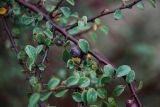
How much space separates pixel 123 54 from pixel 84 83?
6.78ft

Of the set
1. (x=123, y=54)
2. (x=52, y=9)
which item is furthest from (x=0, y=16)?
(x=123, y=54)

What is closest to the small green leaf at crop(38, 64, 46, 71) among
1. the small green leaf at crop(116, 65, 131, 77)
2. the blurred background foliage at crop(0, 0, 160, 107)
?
the small green leaf at crop(116, 65, 131, 77)

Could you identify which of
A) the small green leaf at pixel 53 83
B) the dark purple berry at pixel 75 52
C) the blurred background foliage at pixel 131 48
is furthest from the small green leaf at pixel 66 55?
the blurred background foliage at pixel 131 48

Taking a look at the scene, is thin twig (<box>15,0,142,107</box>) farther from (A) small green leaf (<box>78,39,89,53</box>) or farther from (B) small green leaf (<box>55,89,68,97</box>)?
(B) small green leaf (<box>55,89,68,97</box>)

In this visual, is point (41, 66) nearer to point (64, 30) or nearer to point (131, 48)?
point (64, 30)

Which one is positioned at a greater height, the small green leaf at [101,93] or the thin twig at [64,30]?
the thin twig at [64,30]

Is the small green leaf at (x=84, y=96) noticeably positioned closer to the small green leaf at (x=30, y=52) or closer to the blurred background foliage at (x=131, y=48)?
the small green leaf at (x=30, y=52)

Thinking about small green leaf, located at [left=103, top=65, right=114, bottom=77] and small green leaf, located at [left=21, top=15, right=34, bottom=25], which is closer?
small green leaf, located at [left=103, top=65, right=114, bottom=77]

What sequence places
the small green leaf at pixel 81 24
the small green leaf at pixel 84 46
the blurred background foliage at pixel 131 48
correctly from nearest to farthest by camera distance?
the small green leaf at pixel 84 46, the small green leaf at pixel 81 24, the blurred background foliage at pixel 131 48

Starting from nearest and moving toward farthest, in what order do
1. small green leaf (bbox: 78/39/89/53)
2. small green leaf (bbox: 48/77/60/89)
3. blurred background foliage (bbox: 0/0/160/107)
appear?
small green leaf (bbox: 48/77/60/89), small green leaf (bbox: 78/39/89/53), blurred background foliage (bbox: 0/0/160/107)

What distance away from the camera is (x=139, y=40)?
280cm

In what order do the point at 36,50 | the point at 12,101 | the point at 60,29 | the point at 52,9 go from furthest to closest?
the point at 12,101 < the point at 52,9 < the point at 60,29 < the point at 36,50

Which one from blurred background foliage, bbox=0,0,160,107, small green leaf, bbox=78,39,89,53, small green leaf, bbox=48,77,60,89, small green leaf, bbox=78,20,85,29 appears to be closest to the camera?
small green leaf, bbox=48,77,60,89

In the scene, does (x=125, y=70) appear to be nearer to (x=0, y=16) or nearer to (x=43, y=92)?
(x=43, y=92)
